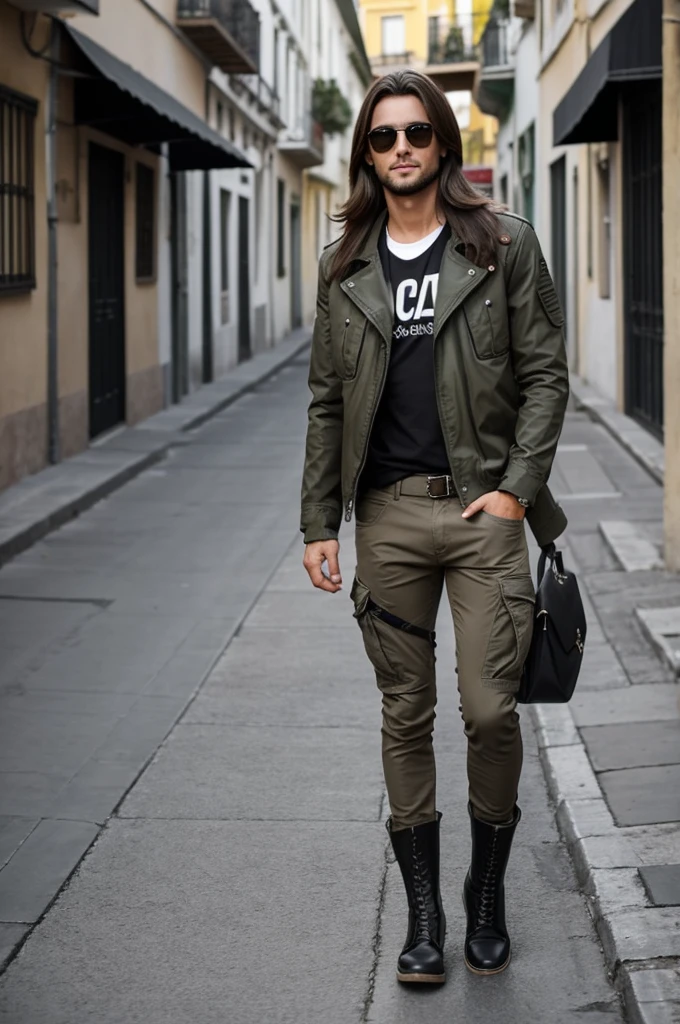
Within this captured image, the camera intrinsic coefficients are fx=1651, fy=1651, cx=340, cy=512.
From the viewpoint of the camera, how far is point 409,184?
144 inches

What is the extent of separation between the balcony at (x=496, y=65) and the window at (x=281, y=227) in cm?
444

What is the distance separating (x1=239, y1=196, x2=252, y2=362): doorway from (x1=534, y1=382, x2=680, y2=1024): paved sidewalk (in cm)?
1702

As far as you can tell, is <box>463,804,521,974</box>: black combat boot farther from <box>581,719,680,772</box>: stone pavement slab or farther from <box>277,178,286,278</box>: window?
<box>277,178,286,278</box>: window

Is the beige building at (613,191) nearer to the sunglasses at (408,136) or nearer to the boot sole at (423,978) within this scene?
the sunglasses at (408,136)

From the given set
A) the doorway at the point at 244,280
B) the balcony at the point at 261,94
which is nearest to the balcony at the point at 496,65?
the balcony at the point at 261,94

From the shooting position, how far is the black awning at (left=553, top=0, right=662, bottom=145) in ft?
35.6

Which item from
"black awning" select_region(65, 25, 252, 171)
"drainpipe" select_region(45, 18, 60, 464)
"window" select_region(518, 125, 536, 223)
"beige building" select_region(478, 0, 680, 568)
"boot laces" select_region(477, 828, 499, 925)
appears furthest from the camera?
"window" select_region(518, 125, 536, 223)

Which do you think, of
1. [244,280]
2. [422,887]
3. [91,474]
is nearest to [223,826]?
[422,887]

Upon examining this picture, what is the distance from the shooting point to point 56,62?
477 inches

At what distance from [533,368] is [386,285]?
0.38 metres

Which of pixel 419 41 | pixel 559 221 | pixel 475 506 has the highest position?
pixel 419 41

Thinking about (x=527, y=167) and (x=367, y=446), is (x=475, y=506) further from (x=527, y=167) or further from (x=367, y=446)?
(x=527, y=167)

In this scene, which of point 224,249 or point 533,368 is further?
point 224,249

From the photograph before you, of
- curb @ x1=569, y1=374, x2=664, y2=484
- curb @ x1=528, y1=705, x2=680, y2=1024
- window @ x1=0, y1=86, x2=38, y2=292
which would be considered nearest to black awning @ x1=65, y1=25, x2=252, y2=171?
window @ x1=0, y1=86, x2=38, y2=292
